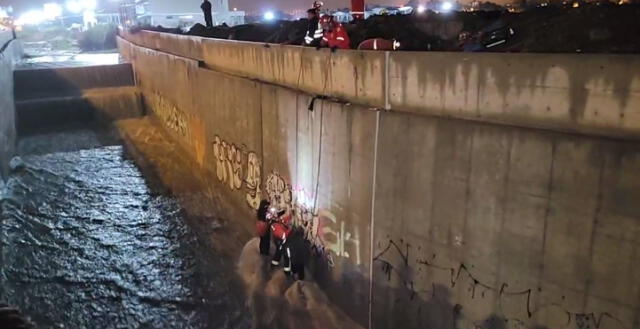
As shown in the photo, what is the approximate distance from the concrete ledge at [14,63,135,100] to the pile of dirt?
22141mm

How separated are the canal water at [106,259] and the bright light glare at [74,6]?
321 ft

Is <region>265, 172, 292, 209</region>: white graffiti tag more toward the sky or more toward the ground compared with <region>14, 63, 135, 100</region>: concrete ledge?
more toward the ground

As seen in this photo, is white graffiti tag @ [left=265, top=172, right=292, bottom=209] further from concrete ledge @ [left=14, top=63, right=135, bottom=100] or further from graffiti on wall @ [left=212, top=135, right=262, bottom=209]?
concrete ledge @ [left=14, top=63, right=135, bottom=100]

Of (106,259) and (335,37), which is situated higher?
(335,37)

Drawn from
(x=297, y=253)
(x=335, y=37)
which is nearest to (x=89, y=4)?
(x=335, y=37)

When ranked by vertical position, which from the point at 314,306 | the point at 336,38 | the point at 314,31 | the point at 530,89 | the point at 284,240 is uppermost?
the point at 314,31

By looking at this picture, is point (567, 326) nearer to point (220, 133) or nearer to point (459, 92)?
point (459, 92)

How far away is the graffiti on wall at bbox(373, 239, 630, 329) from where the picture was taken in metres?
6.25

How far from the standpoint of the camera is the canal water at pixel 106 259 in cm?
1090

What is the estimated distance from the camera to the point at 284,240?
11180 mm

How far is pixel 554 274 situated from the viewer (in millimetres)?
6418

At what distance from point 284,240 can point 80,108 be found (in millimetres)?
23523

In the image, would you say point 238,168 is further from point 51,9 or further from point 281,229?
point 51,9

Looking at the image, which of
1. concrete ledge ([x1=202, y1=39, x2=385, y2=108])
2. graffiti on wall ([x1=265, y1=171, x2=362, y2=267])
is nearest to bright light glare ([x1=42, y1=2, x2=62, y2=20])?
concrete ledge ([x1=202, y1=39, x2=385, y2=108])
